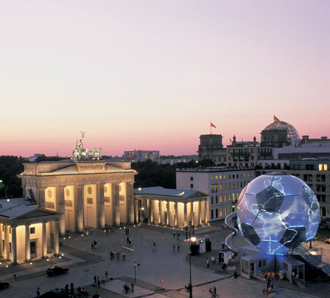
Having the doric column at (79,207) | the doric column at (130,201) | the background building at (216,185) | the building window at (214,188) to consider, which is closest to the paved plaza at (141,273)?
the doric column at (79,207)

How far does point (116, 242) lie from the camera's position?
60.3 m

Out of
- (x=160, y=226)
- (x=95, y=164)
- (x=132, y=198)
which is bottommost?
(x=160, y=226)

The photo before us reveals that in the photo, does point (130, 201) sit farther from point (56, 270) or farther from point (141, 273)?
point (56, 270)

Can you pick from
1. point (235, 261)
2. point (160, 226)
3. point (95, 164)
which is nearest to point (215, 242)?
point (235, 261)

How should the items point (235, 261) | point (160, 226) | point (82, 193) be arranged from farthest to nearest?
point (160, 226)
point (82, 193)
point (235, 261)

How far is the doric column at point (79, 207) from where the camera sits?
66875 millimetres

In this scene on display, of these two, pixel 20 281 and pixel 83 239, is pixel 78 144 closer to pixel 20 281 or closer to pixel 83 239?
pixel 83 239

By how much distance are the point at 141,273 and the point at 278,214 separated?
17.3 m

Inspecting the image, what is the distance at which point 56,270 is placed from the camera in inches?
1702

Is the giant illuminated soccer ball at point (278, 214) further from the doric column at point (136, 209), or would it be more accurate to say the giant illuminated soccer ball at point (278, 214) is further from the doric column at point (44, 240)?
the doric column at point (136, 209)

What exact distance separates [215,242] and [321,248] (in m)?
15.7

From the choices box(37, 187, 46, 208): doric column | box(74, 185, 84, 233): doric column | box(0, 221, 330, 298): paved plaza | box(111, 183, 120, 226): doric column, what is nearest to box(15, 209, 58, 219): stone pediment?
box(0, 221, 330, 298): paved plaza

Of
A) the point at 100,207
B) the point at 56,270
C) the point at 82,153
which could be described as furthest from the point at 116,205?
the point at 56,270

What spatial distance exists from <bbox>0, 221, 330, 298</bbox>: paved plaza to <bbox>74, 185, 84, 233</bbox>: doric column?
3938mm
